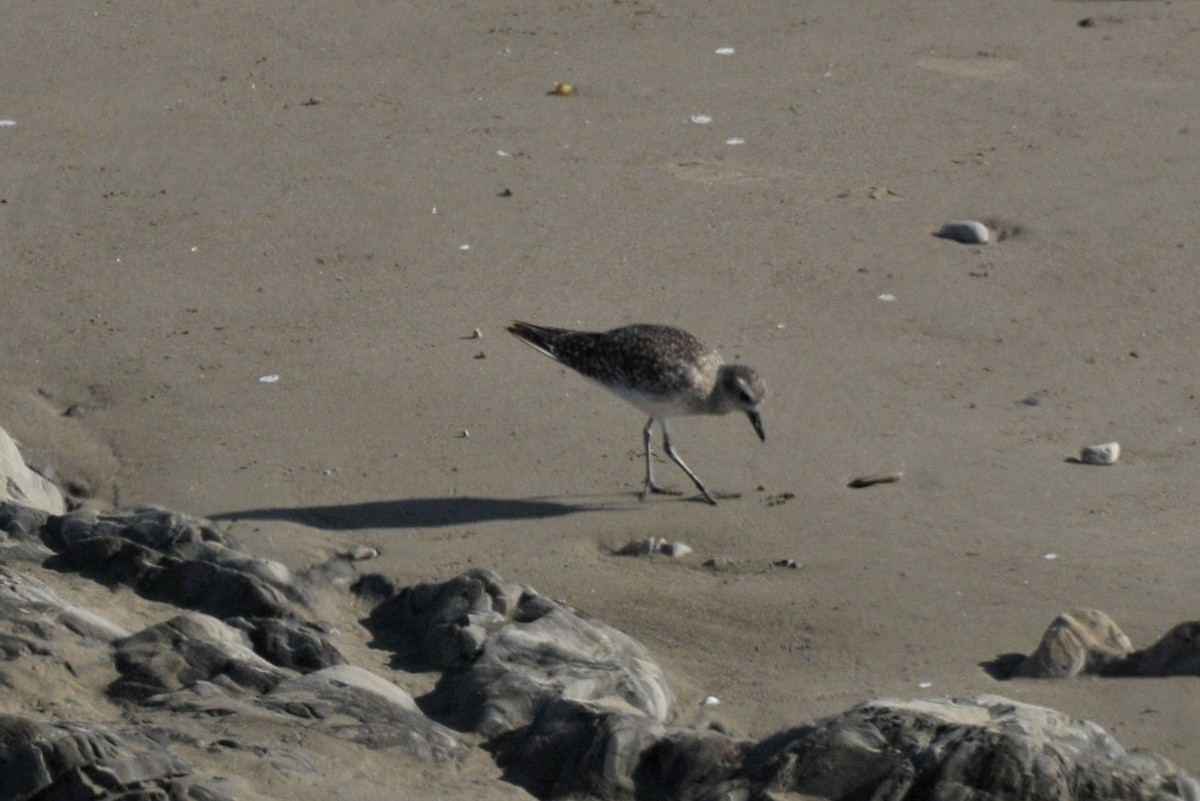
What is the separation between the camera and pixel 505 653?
656 cm

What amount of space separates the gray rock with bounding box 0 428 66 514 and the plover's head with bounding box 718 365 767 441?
9.63 feet

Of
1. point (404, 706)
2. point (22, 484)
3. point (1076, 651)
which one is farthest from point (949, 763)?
point (22, 484)

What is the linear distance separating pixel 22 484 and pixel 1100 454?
469cm

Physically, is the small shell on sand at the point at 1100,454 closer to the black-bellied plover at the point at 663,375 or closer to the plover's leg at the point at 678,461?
the black-bellied plover at the point at 663,375

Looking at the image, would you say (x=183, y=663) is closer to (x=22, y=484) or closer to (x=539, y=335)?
(x=22, y=484)

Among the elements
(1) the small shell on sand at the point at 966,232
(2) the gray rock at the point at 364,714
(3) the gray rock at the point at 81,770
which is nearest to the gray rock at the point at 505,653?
(2) the gray rock at the point at 364,714

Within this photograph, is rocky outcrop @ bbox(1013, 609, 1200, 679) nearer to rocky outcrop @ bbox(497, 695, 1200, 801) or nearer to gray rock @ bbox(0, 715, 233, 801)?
rocky outcrop @ bbox(497, 695, 1200, 801)

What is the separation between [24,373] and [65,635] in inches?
146

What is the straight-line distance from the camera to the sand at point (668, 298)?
26.2 ft

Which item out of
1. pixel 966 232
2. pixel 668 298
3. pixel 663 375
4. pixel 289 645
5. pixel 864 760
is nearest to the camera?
pixel 864 760

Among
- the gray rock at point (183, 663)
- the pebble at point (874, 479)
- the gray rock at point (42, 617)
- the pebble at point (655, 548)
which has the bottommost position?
the pebble at point (655, 548)

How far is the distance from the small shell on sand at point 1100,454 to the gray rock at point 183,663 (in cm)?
413

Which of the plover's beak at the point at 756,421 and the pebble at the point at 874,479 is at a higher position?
the plover's beak at the point at 756,421

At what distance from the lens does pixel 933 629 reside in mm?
7582
